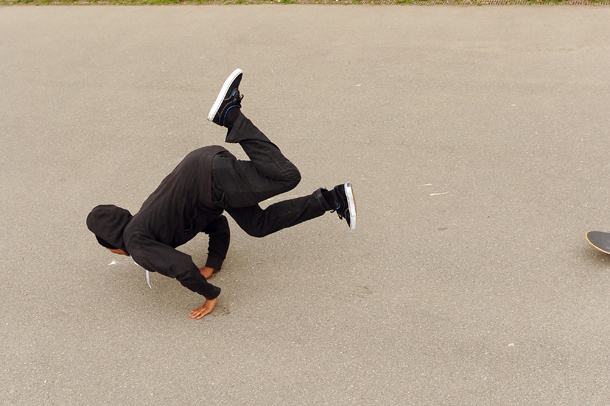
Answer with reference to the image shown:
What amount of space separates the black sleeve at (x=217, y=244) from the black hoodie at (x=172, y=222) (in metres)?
0.23

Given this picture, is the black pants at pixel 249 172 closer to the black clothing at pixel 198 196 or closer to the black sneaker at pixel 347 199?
the black clothing at pixel 198 196

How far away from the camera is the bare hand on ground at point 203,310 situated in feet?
12.1

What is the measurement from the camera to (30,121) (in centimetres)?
602

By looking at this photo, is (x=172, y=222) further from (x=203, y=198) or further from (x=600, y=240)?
(x=600, y=240)

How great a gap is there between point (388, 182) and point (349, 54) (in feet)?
8.18

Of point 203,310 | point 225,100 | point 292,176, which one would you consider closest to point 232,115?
point 225,100

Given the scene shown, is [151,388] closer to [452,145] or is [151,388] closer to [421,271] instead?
[421,271]

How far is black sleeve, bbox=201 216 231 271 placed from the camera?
13.1 ft

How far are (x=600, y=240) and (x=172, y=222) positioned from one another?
2.96 meters

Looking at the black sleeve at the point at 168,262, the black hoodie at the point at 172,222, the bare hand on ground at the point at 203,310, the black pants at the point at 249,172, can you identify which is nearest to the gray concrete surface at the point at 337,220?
the bare hand on ground at the point at 203,310

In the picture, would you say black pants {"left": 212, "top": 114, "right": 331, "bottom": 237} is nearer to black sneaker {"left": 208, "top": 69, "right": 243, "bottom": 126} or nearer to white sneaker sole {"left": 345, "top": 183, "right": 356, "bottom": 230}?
black sneaker {"left": 208, "top": 69, "right": 243, "bottom": 126}

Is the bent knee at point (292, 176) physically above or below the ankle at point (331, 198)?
above

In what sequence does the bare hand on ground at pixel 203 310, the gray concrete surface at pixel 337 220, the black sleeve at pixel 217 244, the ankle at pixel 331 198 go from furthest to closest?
the black sleeve at pixel 217 244
the ankle at pixel 331 198
the bare hand on ground at pixel 203 310
the gray concrete surface at pixel 337 220

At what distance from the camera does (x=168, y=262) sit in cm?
343
